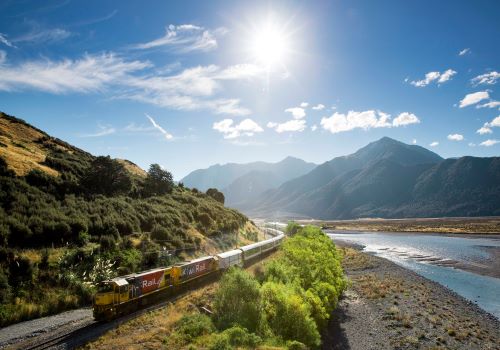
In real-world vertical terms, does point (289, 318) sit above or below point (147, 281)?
below

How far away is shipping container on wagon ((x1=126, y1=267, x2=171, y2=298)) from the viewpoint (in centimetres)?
2650

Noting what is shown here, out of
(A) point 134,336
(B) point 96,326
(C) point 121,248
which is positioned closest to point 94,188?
(C) point 121,248

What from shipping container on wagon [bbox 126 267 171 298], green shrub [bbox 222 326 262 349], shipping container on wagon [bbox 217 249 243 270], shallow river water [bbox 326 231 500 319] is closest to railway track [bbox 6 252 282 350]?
shipping container on wagon [bbox 126 267 171 298]

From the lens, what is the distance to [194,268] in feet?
117

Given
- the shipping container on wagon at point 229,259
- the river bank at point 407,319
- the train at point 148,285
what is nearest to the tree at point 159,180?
the shipping container on wagon at point 229,259

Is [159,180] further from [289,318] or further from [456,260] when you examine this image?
[456,260]

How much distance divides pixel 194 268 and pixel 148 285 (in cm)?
787

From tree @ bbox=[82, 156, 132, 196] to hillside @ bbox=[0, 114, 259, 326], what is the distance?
154 millimetres

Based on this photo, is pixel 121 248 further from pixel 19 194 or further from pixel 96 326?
pixel 96 326

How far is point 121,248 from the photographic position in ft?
121

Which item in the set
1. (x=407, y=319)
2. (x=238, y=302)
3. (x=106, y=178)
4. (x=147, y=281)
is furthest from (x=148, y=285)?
(x=106, y=178)

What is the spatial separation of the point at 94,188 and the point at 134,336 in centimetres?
3375

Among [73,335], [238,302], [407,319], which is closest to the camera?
[73,335]

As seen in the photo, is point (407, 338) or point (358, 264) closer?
point (407, 338)
